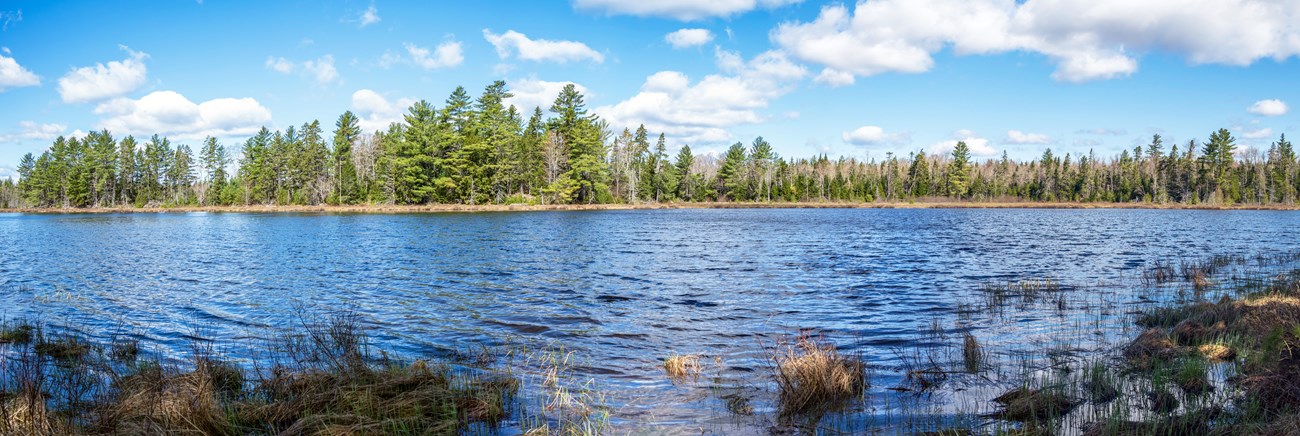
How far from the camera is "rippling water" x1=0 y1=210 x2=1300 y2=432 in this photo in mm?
11852

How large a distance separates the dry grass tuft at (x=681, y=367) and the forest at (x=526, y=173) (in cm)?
7827

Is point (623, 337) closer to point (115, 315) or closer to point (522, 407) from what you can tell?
point (522, 407)

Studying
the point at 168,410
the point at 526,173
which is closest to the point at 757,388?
the point at 168,410

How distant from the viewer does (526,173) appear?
3565 inches

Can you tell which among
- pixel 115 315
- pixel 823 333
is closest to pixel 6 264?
pixel 115 315

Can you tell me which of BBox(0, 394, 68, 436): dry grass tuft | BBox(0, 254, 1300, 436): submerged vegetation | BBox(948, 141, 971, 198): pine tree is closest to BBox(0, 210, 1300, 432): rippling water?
BBox(0, 254, 1300, 436): submerged vegetation

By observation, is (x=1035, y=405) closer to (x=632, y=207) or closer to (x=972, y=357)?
(x=972, y=357)

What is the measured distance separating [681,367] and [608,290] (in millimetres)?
9485

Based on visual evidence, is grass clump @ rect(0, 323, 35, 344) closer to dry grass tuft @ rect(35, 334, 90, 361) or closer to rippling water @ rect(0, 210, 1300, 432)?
dry grass tuft @ rect(35, 334, 90, 361)

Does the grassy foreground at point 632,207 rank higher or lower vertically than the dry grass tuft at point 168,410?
higher

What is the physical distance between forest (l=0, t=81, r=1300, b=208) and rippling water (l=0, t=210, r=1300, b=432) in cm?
5055

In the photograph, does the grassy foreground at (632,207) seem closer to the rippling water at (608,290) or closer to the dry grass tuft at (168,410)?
the rippling water at (608,290)

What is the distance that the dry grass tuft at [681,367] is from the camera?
9461 millimetres

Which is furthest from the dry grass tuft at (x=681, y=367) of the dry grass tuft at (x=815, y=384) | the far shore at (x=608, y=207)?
the far shore at (x=608, y=207)
